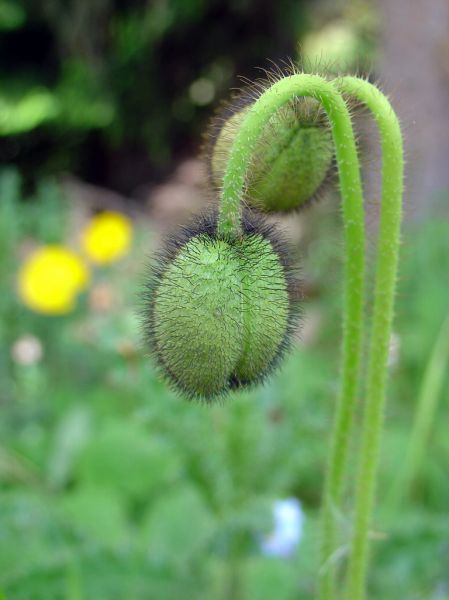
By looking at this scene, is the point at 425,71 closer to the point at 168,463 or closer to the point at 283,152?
the point at 168,463

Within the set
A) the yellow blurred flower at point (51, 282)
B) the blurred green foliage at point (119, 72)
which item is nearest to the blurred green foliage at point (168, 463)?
the yellow blurred flower at point (51, 282)

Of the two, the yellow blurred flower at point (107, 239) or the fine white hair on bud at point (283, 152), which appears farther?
the yellow blurred flower at point (107, 239)

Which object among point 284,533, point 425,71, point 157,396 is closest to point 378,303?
point 284,533

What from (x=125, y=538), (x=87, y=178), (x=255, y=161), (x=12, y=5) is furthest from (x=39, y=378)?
(x=87, y=178)

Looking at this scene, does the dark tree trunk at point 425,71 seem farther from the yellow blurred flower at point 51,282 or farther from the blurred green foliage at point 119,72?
the yellow blurred flower at point 51,282

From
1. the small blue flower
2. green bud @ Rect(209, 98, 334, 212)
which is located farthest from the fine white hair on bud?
the small blue flower

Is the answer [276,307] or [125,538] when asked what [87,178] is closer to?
[125,538]
